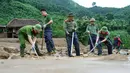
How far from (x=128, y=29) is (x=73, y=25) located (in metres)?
31.9

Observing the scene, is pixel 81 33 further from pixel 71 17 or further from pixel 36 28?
pixel 36 28

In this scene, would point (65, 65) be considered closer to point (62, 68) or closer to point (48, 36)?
point (62, 68)

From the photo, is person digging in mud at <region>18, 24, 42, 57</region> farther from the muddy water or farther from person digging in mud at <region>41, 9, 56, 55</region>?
the muddy water

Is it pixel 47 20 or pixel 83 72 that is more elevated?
pixel 47 20

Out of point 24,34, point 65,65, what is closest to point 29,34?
point 24,34

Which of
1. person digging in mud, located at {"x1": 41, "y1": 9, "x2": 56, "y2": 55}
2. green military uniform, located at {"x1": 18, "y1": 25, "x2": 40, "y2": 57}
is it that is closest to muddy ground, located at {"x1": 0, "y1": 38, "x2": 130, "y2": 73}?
green military uniform, located at {"x1": 18, "y1": 25, "x2": 40, "y2": 57}

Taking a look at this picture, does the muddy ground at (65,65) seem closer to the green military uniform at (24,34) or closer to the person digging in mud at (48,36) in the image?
the green military uniform at (24,34)

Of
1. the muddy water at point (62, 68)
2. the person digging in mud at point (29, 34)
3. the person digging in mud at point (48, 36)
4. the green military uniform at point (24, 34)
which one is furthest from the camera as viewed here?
the person digging in mud at point (48, 36)

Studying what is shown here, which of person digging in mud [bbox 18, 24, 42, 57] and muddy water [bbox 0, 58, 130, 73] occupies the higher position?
person digging in mud [bbox 18, 24, 42, 57]

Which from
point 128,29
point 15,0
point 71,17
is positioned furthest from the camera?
point 15,0

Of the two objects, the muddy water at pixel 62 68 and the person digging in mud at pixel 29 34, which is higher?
the person digging in mud at pixel 29 34

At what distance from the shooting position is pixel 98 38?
43.3 feet

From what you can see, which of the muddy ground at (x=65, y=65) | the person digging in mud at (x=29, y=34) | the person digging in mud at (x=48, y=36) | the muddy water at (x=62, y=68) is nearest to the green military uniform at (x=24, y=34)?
the person digging in mud at (x=29, y=34)

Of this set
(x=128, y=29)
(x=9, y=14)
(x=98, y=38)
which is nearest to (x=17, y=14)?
(x=9, y=14)
